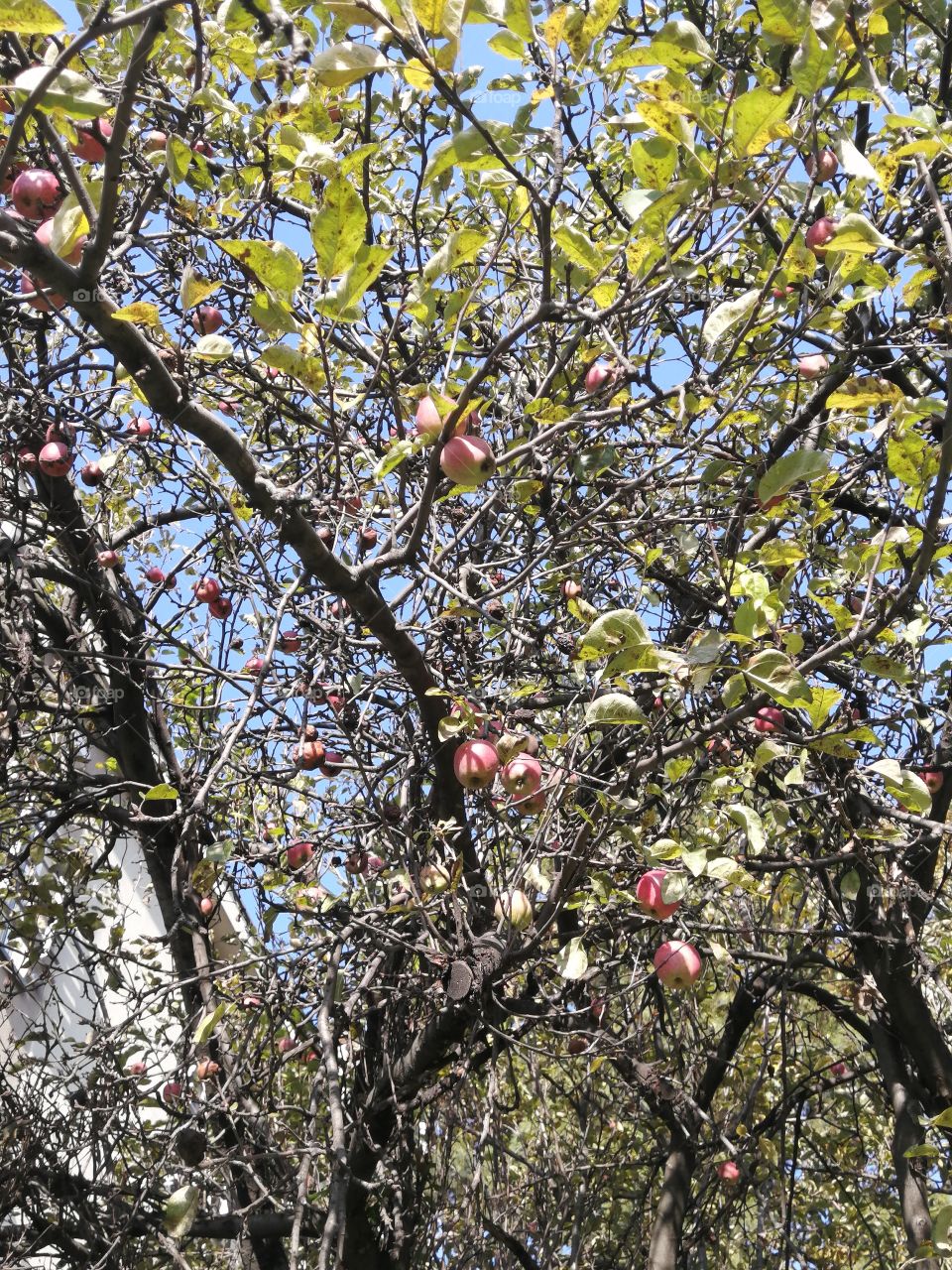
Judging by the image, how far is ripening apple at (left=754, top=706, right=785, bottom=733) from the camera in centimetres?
278

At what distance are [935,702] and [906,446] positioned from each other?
227 centimetres

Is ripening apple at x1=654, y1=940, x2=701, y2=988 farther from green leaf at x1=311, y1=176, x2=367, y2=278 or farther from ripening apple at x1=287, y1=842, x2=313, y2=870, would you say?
green leaf at x1=311, y1=176, x2=367, y2=278

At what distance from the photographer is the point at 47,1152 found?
3455 millimetres

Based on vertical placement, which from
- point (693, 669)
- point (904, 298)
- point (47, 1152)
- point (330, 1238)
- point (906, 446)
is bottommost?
point (330, 1238)

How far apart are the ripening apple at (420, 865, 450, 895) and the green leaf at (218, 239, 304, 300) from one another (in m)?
1.46

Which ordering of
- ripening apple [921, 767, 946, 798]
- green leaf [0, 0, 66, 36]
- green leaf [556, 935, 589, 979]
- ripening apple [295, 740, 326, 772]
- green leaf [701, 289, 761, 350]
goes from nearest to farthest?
green leaf [0, 0, 66, 36]
green leaf [701, 289, 761, 350]
green leaf [556, 935, 589, 979]
ripening apple [295, 740, 326, 772]
ripening apple [921, 767, 946, 798]

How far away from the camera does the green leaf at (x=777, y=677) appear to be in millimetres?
1886

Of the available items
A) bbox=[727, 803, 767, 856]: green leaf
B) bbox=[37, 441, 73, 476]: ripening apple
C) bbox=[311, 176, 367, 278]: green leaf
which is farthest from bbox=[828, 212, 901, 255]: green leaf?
bbox=[37, 441, 73, 476]: ripening apple

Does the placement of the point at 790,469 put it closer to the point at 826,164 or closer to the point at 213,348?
the point at 826,164

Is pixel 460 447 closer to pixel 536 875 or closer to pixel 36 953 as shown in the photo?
pixel 536 875

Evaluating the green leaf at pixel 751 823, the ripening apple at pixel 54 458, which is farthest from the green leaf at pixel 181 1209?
the ripening apple at pixel 54 458

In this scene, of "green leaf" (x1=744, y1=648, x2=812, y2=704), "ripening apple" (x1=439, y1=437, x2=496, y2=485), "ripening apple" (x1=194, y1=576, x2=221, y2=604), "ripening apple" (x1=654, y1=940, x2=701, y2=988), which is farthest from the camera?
"ripening apple" (x1=194, y1=576, x2=221, y2=604)

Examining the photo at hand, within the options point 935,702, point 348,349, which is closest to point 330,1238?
point 348,349

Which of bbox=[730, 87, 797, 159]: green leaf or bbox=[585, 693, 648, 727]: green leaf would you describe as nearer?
bbox=[730, 87, 797, 159]: green leaf
